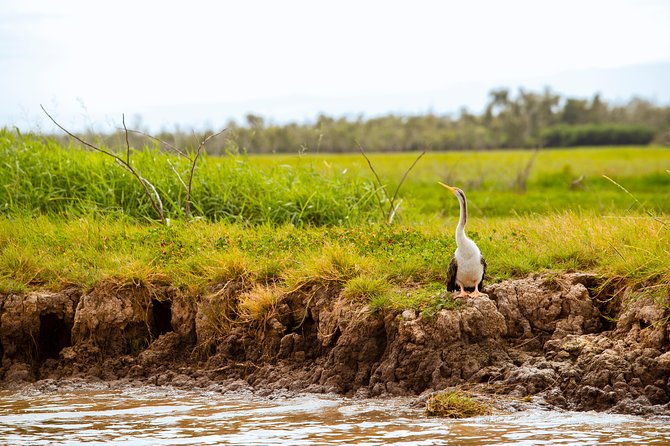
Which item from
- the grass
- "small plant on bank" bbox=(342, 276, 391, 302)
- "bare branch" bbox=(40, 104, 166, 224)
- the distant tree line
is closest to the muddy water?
"small plant on bank" bbox=(342, 276, 391, 302)

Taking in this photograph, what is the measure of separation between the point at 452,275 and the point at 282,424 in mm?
1867

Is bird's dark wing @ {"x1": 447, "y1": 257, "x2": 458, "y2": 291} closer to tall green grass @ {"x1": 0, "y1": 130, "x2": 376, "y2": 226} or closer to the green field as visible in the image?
the green field

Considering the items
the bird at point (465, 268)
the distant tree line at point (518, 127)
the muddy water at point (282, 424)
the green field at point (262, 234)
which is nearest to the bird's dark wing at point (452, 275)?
the bird at point (465, 268)

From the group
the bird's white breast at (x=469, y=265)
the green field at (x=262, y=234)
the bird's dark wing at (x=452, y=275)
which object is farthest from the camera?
the green field at (x=262, y=234)

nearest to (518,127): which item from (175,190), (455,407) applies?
(175,190)

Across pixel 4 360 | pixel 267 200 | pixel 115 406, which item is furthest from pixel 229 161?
pixel 115 406

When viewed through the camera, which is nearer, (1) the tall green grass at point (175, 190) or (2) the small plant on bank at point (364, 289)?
(2) the small plant on bank at point (364, 289)

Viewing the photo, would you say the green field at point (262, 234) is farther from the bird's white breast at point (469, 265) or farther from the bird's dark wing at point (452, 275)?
the bird's white breast at point (469, 265)

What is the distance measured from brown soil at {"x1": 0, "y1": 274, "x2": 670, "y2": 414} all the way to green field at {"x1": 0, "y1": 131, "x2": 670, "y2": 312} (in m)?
0.20

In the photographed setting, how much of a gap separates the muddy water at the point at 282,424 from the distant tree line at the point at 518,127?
31.4m

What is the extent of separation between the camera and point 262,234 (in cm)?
995

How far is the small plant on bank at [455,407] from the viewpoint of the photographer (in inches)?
267

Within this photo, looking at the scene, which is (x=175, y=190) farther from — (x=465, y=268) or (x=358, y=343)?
(x=465, y=268)

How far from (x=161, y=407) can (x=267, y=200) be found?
423cm
